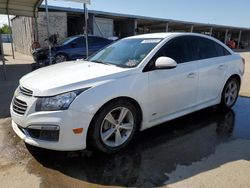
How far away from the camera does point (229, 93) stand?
552cm

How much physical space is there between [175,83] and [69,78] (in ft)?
5.43

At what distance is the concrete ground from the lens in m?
2.97

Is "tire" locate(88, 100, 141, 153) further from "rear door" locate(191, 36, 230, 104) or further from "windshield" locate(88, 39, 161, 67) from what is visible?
"rear door" locate(191, 36, 230, 104)

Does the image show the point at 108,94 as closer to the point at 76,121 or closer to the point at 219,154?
the point at 76,121

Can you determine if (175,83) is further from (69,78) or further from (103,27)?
(103,27)

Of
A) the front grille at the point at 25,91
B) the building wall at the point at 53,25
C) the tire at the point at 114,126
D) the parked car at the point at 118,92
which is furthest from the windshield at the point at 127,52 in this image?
the building wall at the point at 53,25

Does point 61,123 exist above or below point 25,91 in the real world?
below

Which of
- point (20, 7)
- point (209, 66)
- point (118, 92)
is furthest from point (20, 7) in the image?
point (118, 92)

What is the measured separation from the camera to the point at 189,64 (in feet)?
14.5

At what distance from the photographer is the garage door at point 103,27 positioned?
21.3 metres

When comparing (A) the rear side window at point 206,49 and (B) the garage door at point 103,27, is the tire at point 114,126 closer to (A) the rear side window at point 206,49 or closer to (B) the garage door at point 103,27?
(A) the rear side window at point 206,49

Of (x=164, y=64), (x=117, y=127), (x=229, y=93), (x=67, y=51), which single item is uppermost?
(x=164, y=64)

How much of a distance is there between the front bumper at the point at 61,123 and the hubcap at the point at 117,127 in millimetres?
333

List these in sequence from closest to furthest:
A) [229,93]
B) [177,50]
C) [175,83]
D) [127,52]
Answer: [175,83] → [127,52] → [177,50] → [229,93]
